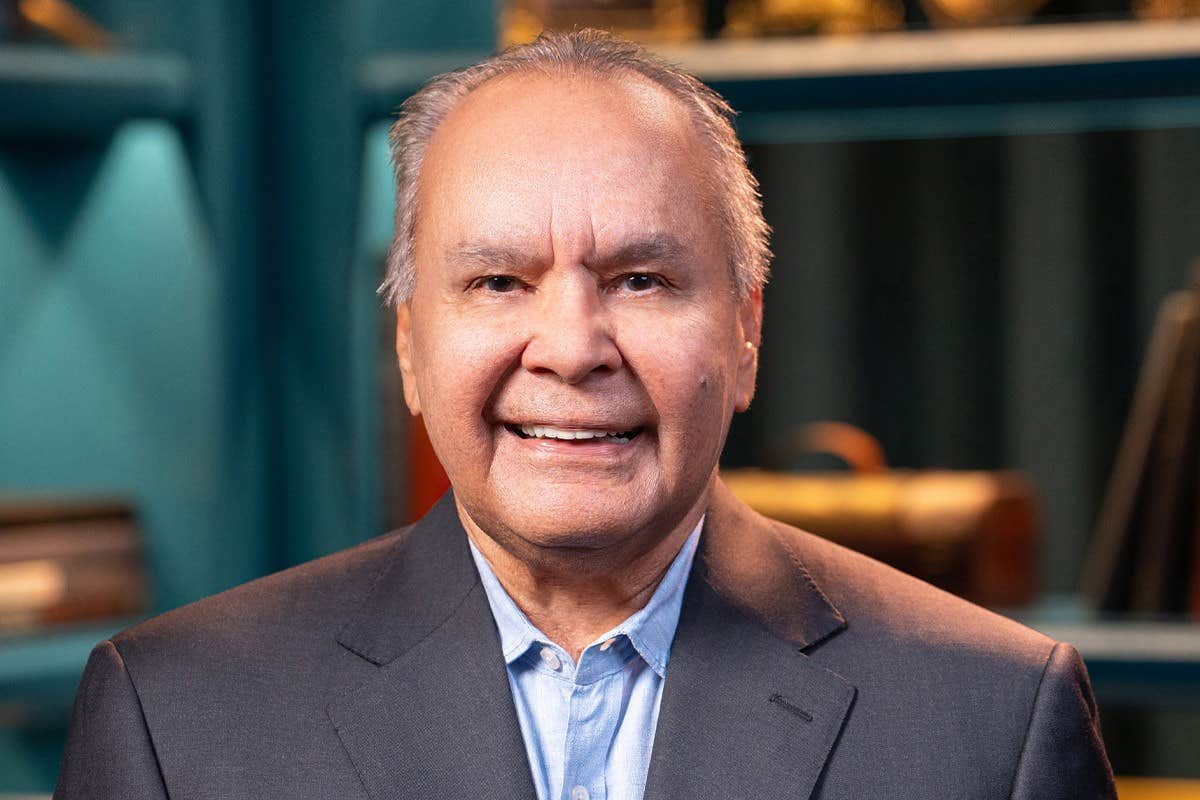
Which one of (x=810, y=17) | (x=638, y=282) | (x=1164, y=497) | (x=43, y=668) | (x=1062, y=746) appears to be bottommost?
(x=43, y=668)

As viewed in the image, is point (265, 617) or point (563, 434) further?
point (265, 617)

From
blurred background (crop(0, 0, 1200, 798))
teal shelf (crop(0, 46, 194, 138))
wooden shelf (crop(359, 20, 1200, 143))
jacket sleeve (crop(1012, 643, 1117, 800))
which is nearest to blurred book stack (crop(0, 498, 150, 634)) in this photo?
blurred background (crop(0, 0, 1200, 798))

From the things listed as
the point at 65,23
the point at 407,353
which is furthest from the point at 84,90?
the point at 407,353

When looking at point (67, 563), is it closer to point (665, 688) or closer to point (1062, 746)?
point (665, 688)

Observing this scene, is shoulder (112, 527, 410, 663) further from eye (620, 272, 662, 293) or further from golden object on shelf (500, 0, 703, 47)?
golden object on shelf (500, 0, 703, 47)

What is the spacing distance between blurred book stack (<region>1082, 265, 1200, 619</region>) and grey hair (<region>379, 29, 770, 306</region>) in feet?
2.97

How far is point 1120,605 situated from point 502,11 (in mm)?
1133

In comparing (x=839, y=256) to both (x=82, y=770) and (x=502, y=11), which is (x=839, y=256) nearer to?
(x=502, y=11)

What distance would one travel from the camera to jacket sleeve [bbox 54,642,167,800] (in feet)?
3.62

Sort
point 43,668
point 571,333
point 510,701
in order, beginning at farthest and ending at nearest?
point 43,668, point 510,701, point 571,333

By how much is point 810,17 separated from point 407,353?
38.6 inches

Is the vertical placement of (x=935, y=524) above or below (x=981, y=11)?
below

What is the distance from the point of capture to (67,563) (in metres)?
1.87

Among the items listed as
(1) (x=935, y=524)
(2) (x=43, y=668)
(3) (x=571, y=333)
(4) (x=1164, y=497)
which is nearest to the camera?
(3) (x=571, y=333)
